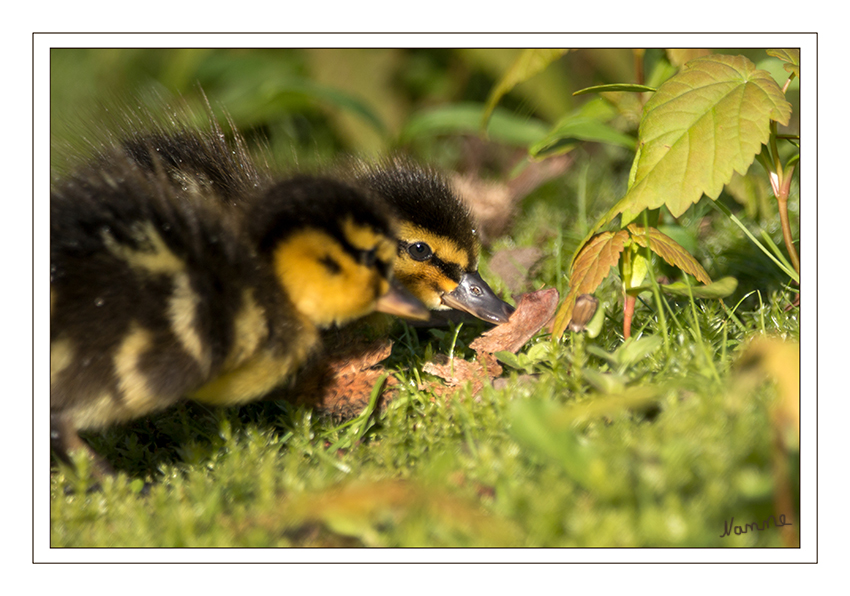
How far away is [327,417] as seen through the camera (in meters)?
1.69

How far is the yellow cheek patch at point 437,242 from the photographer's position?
187 centimetres

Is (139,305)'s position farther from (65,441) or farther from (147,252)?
(65,441)

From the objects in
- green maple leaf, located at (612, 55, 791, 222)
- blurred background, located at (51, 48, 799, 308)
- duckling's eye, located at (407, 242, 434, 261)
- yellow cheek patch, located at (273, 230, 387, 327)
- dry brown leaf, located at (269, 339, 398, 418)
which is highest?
blurred background, located at (51, 48, 799, 308)

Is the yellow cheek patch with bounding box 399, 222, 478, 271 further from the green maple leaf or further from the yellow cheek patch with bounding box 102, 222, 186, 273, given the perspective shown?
the yellow cheek patch with bounding box 102, 222, 186, 273

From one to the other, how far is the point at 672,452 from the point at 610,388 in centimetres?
36

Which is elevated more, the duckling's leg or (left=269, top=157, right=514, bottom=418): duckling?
(left=269, top=157, right=514, bottom=418): duckling

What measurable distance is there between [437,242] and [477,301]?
0.19 meters

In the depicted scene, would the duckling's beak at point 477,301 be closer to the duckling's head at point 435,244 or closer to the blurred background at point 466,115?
the duckling's head at point 435,244

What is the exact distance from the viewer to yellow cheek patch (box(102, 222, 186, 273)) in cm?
137

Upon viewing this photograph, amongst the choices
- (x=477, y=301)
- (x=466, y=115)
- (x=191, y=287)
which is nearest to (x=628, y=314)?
(x=477, y=301)

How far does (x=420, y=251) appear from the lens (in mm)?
1897

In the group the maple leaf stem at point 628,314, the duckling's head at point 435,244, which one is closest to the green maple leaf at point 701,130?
the maple leaf stem at point 628,314

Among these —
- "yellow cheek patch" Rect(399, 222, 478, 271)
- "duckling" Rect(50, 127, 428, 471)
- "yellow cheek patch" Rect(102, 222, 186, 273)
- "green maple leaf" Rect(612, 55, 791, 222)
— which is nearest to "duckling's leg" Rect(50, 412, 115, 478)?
"duckling" Rect(50, 127, 428, 471)
